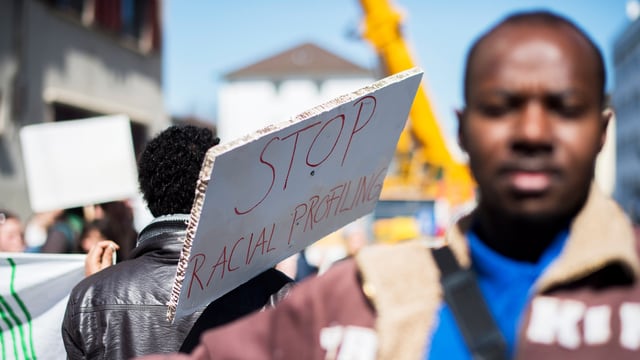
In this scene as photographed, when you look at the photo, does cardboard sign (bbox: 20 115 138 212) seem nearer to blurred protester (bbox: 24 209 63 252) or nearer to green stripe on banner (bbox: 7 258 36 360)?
blurred protester (bbox: 24 209 63 252)

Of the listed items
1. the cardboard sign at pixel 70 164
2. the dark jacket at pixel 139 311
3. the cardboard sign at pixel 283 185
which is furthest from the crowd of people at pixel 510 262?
the cardboard sign at pixel 70 164

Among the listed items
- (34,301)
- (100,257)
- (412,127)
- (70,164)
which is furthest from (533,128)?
(412,127)

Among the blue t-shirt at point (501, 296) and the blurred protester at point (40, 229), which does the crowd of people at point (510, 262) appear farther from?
the blurred protester at point (40, 229)

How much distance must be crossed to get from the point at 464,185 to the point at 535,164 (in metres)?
18.3

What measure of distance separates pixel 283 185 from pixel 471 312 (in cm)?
84

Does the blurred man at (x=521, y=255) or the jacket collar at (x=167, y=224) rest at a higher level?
the blurred man at (x=521, y=255)

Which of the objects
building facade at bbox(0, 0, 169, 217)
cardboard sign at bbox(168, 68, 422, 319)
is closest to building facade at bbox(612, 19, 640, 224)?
building facade at bbox(0, 0, 169, 217)

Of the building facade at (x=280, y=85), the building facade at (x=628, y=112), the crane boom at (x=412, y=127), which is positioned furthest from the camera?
the building facade at (x=280, y=85)

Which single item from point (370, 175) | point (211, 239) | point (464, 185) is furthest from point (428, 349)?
point (464, 185)

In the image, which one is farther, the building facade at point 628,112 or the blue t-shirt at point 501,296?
the building facade at point 628,112

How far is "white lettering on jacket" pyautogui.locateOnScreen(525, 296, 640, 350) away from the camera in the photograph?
1.01m

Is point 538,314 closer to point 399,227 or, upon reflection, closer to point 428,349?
point 428,349

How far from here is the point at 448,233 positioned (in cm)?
119

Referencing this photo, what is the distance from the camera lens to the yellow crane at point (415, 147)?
58.0 feet
